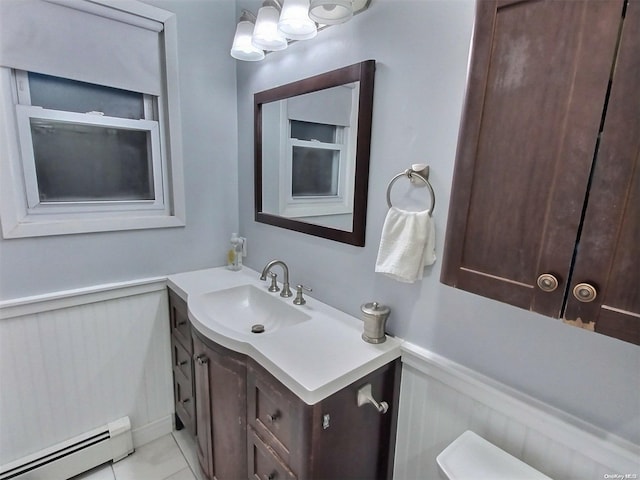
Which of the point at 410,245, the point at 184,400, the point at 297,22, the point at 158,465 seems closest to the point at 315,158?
the point at 297,22

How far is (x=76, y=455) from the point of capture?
5.10 feet

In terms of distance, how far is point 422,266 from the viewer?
103cm

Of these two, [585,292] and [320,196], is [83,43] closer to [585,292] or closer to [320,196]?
[320,196]

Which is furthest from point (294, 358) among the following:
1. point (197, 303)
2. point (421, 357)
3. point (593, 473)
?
point (593, 473)

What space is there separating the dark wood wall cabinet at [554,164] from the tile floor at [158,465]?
5.67 ft

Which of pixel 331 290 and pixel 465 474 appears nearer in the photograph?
pixel 465 474

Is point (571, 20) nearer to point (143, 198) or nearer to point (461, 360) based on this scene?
point (461, 360)

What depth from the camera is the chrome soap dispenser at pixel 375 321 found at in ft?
3.58

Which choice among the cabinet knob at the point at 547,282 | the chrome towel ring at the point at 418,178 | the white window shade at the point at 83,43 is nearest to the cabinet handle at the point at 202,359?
the chrome towel ring at the point at 418,178

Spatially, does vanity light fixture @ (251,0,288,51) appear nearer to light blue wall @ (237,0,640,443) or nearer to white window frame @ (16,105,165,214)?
light blue wall @ (237,0,640,443)

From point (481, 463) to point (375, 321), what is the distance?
47 centimetres

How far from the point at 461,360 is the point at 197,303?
1081mm

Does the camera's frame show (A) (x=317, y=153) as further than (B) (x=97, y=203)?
No

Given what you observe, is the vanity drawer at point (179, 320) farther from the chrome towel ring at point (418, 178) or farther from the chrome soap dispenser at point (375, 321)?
the chrome towel ring at point (418, 178)
